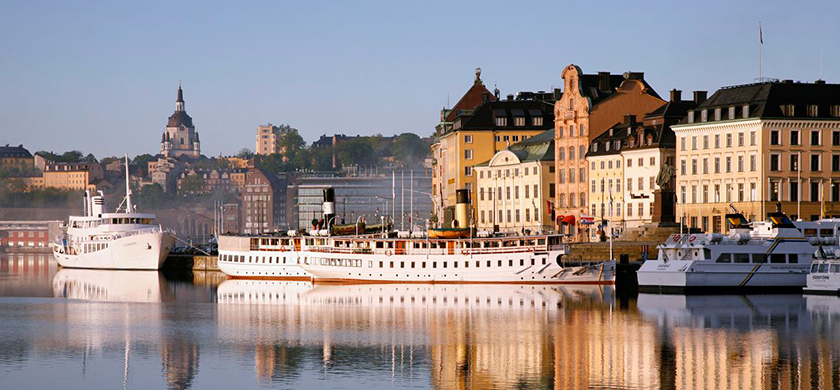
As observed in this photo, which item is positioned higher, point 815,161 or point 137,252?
point 815,161

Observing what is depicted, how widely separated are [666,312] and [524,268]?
2601 centimetres

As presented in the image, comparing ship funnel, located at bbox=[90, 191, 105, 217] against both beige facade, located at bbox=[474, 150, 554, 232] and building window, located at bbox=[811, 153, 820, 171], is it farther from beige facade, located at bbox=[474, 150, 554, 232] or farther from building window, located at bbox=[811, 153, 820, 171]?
building window, located at bbox=[811, 153, 820, 171]

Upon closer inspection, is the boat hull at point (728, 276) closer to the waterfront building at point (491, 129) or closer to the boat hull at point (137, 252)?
the boat hull at point (137, 252)

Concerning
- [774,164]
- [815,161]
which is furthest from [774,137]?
[815,161]

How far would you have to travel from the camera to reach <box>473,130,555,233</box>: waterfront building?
156 meters

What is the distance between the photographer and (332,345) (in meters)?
69.4

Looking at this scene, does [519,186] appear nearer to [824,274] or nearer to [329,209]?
[329,209]

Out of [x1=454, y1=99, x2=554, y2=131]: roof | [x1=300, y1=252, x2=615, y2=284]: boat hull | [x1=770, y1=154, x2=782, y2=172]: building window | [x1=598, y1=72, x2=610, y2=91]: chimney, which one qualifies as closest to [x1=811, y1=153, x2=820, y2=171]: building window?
[x1=770, y1=154, x2=782, y2=172]: building window

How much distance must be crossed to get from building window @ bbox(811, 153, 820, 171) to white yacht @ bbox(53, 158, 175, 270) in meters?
60.6

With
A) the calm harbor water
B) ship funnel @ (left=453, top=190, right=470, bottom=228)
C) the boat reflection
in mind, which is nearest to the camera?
the calm harbor water

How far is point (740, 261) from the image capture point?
97562 mm

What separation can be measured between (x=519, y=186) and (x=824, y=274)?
6825 cm

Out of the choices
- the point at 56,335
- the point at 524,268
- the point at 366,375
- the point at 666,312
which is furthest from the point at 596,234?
the point at 366,375

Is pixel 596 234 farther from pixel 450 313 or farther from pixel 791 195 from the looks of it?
pixel 450 313
